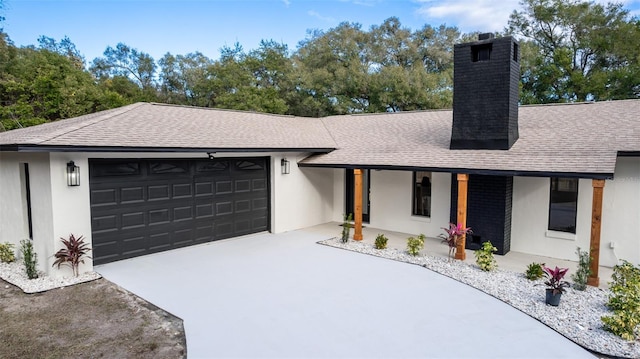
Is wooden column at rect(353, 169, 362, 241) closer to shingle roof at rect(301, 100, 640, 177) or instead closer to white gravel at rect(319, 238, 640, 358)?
shingle roof at rect(301, 100, 640, 177)

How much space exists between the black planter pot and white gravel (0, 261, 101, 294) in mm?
8170

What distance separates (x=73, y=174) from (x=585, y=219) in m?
10.9

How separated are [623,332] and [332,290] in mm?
4241

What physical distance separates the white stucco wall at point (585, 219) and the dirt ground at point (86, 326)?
8.18 meters

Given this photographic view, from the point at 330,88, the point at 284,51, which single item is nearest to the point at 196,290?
the point at 330,88

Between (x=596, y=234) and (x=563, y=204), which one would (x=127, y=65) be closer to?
(x=563, y=204)

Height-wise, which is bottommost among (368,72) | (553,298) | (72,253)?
(553,298)

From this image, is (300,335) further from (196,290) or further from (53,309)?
(53,309)

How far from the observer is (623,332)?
5168mm

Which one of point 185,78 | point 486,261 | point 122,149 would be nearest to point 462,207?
point 486,261

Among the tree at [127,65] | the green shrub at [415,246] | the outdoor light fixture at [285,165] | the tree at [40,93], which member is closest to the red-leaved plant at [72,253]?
the outdoor light fixture at [285,165]

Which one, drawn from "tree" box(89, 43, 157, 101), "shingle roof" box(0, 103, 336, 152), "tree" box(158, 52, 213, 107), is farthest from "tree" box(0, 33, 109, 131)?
"shingle roof" box(0, 103, 336, 152)

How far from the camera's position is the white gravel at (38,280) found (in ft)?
23.4

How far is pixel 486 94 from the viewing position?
9.67m
